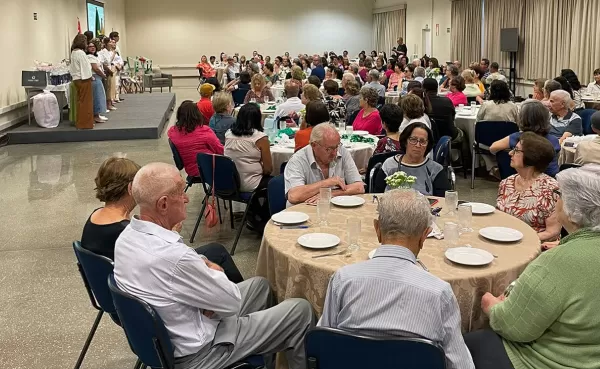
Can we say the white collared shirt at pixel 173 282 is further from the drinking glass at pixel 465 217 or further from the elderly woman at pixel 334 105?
the elderly woman at pixel 334 105

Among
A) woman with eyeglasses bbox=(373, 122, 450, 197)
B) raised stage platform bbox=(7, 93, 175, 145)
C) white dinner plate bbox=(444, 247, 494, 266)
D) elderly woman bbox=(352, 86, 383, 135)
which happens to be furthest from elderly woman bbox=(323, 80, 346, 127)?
raised stage platform bbox=(7, 93, 175, 145)

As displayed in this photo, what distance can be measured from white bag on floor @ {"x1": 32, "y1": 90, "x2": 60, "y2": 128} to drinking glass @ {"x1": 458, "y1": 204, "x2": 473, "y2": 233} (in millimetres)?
9769

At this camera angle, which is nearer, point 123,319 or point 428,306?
point 428,306

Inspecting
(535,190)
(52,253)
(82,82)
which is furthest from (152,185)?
(82,82)

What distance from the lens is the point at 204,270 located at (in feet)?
7.31

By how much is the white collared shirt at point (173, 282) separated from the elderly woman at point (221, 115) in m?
4.58

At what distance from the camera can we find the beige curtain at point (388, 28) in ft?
76.8

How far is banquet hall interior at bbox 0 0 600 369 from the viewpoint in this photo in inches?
82.3

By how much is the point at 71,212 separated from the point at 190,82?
20442mm

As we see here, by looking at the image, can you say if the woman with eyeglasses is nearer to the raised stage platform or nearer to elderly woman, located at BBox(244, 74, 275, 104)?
elderly woman, located at BBox(244, 74, 275, 104)

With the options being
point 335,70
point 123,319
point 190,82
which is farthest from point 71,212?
point 190,82

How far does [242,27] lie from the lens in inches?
1067

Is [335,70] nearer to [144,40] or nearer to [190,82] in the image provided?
[190,82]

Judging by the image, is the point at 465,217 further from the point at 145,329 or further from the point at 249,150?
the point at 249,150
